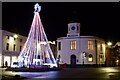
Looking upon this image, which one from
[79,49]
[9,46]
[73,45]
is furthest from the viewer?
[73,45]

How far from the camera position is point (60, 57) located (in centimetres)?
7638

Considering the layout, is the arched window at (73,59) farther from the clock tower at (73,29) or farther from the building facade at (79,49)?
the clock tower at (73,29)

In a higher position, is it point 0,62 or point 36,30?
point 36,30

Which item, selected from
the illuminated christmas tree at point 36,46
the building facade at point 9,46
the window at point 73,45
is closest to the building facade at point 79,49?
the window at point 73,45

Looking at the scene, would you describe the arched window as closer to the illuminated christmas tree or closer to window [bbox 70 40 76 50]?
window [bbox 70 40 76 50]

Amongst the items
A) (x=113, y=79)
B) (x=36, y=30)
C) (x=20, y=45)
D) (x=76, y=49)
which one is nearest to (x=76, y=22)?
(x=76, y=49)

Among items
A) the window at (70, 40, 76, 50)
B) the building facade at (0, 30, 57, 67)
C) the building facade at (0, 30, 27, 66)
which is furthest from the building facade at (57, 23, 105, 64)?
the building facade at (0, 30, 27, 66)

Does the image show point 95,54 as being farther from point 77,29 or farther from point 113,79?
point 113,79

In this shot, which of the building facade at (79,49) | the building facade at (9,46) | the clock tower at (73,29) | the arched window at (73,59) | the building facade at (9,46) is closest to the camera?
the building facade at (9,46)

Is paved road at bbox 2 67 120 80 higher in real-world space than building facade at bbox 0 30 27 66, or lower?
lower

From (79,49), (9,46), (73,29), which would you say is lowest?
(79,49)

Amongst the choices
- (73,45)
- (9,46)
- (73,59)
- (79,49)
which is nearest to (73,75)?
(9,46)

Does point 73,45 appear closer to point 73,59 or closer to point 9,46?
point 73,59

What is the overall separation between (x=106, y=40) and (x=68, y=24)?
17.5 m
